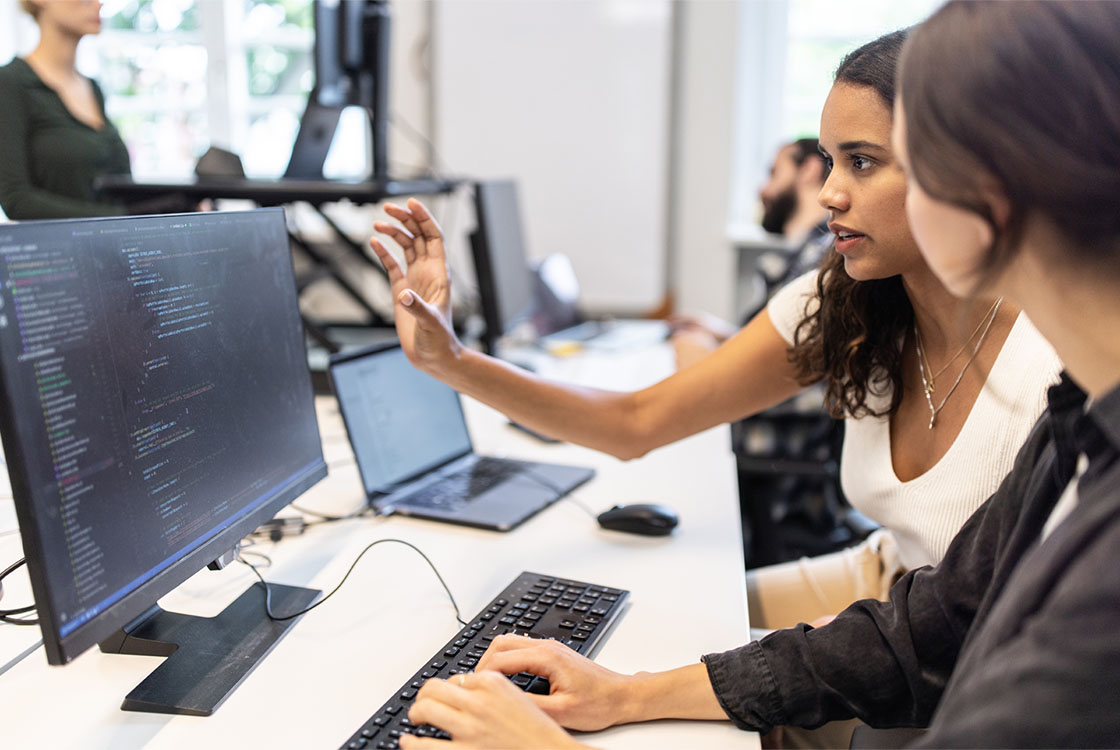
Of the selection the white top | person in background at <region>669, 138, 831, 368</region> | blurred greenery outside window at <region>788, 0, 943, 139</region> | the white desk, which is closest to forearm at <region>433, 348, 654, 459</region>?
the white desk

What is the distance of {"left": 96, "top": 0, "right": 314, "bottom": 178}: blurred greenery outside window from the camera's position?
11.4 ft

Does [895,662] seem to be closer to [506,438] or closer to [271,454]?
[271,454]

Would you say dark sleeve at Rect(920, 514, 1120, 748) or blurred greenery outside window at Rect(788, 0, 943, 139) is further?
blurred greenery outside window at Rect(788, 0, 943, 139)

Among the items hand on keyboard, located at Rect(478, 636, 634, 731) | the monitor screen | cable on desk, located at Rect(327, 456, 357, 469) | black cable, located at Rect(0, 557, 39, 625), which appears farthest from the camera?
the monitor screen

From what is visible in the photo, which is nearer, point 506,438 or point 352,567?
point 352,567

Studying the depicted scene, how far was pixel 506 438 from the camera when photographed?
1688 millimetres

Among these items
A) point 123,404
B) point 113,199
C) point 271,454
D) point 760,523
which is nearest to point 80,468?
point 123,404

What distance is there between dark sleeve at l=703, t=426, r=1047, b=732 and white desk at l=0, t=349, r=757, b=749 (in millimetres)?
42

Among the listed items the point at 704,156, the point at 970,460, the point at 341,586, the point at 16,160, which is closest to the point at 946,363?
the point at 970,460

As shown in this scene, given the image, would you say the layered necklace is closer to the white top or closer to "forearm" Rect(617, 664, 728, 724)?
the white top

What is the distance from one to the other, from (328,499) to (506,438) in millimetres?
425

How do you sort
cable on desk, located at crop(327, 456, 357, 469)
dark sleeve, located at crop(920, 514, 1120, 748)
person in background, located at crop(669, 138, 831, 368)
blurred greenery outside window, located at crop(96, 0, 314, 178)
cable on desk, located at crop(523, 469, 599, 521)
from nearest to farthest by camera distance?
dark sleeve, located at crop(920, 514, 1120, 748), cable on desk, located at crop(523, 469, 599, 521), cable on desk, located at crop(327, 456, 357, 469), person in background, located at crop(669, 138, 831, 368), blurred greenery outside window, located at crop(96, 0, 314, 178)

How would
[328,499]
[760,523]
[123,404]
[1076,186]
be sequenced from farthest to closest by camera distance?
[760,523]
[328,499]
[123,404]
[1076,186]

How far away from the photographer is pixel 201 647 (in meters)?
0.90
